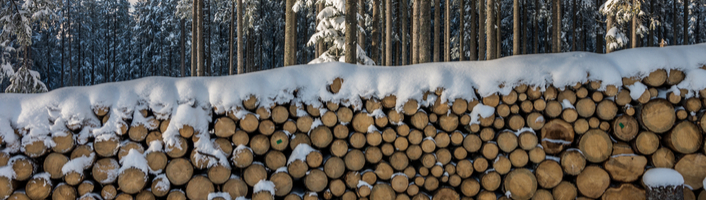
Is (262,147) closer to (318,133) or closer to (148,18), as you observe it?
(318,133)

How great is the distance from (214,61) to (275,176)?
30.5 meters

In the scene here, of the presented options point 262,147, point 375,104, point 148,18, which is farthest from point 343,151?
point 148,18

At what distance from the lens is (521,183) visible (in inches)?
140

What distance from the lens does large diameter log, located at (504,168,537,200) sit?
11.6 feet

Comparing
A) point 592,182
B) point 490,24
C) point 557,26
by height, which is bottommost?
point 592,182

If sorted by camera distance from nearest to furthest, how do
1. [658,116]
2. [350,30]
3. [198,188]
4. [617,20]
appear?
[198,188] < [658,116] < [350,30] < [617,20]

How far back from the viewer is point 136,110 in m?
3.38

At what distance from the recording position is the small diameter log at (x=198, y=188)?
3367 mm

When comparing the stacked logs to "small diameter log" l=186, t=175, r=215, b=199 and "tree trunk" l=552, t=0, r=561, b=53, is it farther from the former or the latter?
"tree trunk" l=552, t=0, r=561, b=53

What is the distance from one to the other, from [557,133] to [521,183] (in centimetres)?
59

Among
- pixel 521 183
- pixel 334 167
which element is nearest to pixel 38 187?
pixel 334 167

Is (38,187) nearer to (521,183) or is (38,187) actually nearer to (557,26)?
(521,183)

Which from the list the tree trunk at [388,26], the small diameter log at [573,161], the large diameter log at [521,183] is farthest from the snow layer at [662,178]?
the tree trunk at [388,26]

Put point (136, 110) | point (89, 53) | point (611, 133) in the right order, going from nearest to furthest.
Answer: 1. point (136, 110)
2. point (611, 133)
3. point (89, 53)
